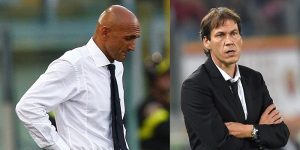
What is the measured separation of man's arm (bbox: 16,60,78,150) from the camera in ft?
11.3

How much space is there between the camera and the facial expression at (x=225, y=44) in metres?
3.63

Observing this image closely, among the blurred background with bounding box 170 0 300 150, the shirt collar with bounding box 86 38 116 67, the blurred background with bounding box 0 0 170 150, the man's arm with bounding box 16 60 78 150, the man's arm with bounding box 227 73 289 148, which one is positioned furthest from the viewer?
the blurred background with bounding box 170 0 300 150

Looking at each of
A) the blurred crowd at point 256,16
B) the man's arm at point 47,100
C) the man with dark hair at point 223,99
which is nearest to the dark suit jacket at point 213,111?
the man with dark hair at point 223,99

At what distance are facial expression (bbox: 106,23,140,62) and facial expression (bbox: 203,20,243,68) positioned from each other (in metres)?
0.36

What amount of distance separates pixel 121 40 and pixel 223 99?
523 mm

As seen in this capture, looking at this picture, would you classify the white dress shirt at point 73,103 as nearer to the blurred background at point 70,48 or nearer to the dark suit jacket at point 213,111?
the dark suit jacket at point 213,111

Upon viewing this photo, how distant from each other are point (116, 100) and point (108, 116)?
0.08 metres

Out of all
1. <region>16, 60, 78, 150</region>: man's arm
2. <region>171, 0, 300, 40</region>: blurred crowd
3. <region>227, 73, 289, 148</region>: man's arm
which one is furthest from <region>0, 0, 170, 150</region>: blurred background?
<region>16, 60, 78, 150</region>: man's arm

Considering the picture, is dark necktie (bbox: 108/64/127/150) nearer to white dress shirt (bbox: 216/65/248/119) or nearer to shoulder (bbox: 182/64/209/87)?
shoulder (bbox: 182/64/209/87)

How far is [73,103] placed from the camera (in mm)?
3512

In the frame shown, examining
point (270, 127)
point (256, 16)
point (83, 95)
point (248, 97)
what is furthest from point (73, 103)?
point (256, 16)

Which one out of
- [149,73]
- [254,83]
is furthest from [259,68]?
[254,83]

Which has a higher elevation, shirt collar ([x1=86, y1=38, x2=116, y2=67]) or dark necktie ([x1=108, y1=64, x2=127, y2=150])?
shirt collar ([x1=86, y1=38, x2=116, y2=67])

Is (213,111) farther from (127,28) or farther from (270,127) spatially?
(127,28)
